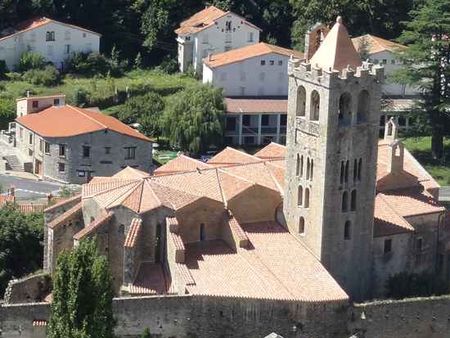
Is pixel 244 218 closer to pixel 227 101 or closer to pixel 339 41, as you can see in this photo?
pixel 339 41

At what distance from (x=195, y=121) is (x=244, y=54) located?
28.6ft

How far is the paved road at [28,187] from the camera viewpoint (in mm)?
73938

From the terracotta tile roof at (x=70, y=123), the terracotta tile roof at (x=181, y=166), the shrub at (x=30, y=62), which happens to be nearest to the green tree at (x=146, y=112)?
the terracotta tile roof at (x=70, y=123)

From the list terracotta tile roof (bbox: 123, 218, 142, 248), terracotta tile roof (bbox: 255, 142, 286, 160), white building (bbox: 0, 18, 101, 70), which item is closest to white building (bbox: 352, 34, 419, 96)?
white building (bbox: 0, 18, 101, 70)

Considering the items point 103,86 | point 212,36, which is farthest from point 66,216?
point 212,36

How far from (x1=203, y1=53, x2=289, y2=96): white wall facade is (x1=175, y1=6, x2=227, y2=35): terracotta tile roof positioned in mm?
5368

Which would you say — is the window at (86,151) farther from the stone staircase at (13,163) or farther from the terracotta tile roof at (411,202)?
the terracotta tile roof at (411,202)

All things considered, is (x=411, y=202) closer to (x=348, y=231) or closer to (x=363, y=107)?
(x=348, y=231)

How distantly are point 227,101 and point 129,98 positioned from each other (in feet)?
20.2

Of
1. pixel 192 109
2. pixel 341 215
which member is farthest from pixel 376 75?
pixel 192 109

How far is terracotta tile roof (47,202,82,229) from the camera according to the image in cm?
5812

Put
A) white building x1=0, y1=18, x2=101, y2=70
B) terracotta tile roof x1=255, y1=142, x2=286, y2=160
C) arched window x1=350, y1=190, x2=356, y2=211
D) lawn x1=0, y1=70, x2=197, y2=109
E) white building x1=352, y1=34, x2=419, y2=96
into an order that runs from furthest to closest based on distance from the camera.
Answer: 1. white building x1=0, y1=18, x2=101, y2=70
2. white building x1=352, y1=34, x2=419, y2=96
3. lawn x1=0, y1=70, x2=197, y2=109
4. terracotta tile roof x1=255, y1=142, x2=286, y2=160
5. arched window x1=350, y1=190, x2=356, y2=211

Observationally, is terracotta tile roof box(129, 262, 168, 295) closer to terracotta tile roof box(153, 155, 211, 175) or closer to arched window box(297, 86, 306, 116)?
terracotta tile roof box(153, 155, 211, 175)

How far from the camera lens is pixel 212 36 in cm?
9250
